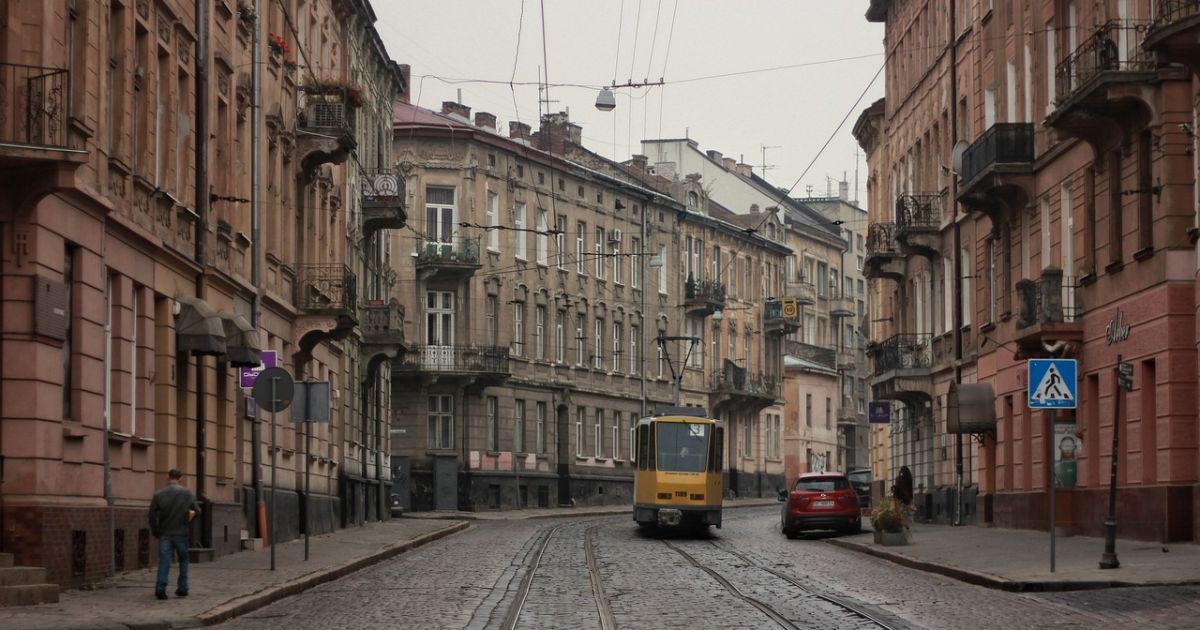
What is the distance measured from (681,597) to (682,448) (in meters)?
20.1

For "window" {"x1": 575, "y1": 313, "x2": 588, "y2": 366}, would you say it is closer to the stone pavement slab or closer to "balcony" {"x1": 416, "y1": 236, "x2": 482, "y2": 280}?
"balcony" {"x1": 416, "y1": 236, "x2": 482, "y2": 280}

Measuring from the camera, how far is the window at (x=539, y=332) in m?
70.3

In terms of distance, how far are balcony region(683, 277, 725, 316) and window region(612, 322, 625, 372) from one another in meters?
5.85

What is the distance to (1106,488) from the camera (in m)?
31.4

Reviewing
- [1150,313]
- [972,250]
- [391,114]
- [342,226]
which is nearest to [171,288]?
[1150,313]

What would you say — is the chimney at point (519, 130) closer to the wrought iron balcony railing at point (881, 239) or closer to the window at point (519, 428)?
the window at point (519, 428)

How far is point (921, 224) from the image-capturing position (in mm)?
47156

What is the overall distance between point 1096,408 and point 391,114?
2969cm

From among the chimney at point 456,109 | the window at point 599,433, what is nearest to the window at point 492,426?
the window at point 599,433

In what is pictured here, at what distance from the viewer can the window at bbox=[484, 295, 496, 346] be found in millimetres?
66875

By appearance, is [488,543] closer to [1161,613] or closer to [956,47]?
[956,47]

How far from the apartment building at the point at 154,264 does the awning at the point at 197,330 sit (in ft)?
0.12

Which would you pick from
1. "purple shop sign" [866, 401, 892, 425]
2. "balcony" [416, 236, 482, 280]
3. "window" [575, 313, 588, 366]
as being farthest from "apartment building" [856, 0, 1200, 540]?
"window" [575, 313, 588, 366]

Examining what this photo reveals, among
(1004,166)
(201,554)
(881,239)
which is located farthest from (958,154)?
(201,554)
